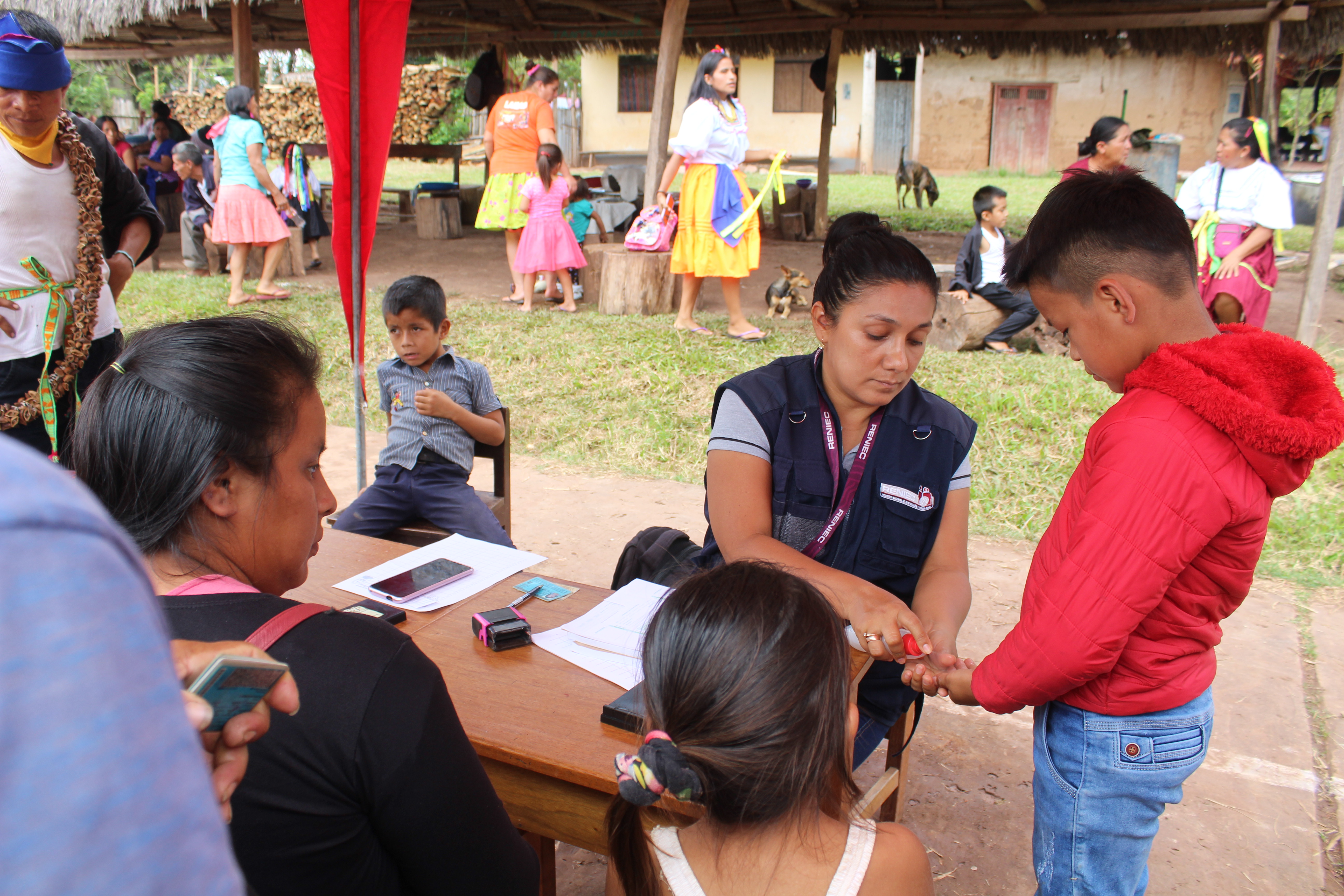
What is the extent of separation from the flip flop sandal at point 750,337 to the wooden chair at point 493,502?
3.30 meters

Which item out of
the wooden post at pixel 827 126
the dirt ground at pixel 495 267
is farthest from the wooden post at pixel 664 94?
the wooden post at pixel 827 126

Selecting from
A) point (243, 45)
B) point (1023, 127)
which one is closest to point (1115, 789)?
point (243, 45)

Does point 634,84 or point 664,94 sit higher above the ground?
point 634,84

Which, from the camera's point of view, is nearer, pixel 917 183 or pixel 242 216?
pixel 242 216

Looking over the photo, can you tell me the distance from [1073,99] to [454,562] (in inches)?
888

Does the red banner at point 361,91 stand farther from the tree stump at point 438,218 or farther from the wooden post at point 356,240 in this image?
the tree stump at point 438,218

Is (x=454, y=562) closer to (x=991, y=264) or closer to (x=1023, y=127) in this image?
(x=991, y=264)

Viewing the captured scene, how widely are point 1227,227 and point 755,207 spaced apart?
10.2ft

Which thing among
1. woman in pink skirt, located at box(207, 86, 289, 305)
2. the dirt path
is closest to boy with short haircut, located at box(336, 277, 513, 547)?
the dirt path

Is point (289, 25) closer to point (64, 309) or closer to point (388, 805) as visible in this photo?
point (64, 309)

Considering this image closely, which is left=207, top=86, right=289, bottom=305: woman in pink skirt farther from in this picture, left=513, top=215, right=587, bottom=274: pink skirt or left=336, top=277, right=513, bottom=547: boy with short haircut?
left=336, top=277, right=513, bottom=547: boy with short haircut

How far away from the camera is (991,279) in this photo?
6.70 meters

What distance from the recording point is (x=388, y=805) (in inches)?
43.5

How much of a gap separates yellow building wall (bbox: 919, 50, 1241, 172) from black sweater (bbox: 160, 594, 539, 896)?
20.6 m
